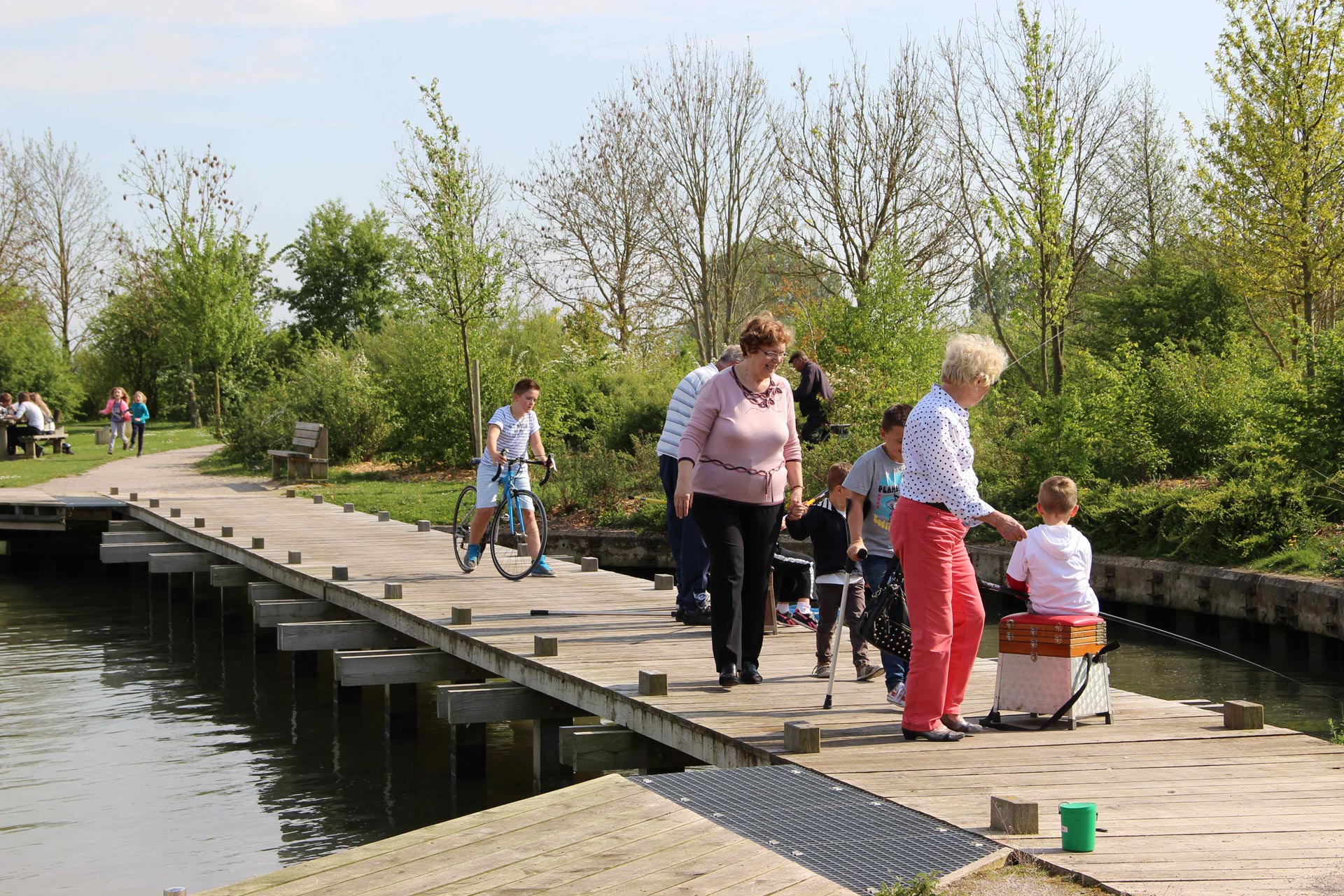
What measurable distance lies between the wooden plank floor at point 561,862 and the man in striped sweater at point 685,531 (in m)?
3.69

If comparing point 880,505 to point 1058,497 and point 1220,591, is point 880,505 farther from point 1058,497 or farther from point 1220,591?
point 1220,591

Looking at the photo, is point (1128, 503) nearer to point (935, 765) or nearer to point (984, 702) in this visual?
point (984, 702)

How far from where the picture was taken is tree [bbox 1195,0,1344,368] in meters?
20.5

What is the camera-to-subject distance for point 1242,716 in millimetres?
6234

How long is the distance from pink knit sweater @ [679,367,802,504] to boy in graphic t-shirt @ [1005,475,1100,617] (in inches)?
47.2

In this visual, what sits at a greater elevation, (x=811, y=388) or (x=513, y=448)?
(x=811, y=388)

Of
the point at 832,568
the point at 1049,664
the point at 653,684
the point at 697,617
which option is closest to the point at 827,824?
the point at 1049,664

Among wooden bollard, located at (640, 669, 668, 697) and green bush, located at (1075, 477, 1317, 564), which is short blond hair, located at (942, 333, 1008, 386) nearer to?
wooden bollard, located at (640, 669, 668, 697)

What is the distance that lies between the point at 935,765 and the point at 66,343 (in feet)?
181

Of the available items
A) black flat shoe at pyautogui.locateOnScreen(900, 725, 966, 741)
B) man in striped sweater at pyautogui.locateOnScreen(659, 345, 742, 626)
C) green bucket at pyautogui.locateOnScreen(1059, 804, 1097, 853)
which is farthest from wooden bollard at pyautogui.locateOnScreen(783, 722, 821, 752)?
man in striped sweater at pyautogui.locateOnScreen(659, 345, 742, 626)

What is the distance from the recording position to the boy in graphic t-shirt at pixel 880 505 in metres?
6.73

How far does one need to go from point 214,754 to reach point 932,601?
6804mm

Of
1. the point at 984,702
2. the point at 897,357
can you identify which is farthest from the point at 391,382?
the point at 984,702

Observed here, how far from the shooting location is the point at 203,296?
38625 mm
